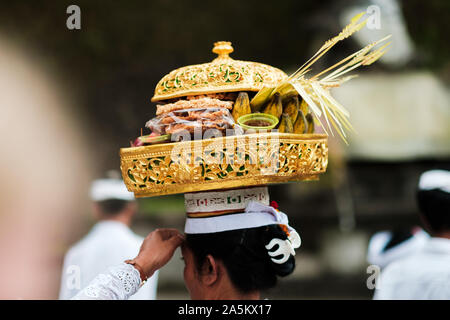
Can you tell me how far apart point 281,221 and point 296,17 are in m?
7.45

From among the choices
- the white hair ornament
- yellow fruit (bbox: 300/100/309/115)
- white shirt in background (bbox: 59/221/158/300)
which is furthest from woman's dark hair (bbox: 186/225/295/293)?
white shirt in background (bbox: 59/221/158/300)

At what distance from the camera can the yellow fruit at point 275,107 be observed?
6.63ft

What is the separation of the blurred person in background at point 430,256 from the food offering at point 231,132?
105 centimetres

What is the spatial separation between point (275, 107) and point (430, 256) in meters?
1.47

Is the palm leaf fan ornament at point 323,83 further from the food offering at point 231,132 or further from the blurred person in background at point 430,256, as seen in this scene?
the blurred person in background at point 430,256

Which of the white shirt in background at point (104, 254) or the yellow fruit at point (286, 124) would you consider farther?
the white shirt in background at point (104, 254)

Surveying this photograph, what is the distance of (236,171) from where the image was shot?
6.23 feet

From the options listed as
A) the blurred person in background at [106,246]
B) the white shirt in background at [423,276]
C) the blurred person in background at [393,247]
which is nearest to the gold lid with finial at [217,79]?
the white shirt in background at [423,276]

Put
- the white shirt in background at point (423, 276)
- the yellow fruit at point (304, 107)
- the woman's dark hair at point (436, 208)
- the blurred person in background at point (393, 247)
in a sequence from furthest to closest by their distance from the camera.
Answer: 1. the blurred person in background at point (393, 247)
2. the woman's dark hair at point (436, 208)
3. the white shirt in background at point (423, 276)
4. the yellow fruit at point (304, 107)

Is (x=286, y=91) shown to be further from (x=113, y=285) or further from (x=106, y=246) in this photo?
(x=106, y=246)

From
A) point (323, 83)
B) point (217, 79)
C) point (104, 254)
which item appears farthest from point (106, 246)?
point (323, 83)

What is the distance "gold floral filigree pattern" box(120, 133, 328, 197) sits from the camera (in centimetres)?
187

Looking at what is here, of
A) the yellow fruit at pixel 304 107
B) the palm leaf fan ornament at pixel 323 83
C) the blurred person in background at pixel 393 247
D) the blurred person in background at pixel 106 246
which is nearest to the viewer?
the palm leaf fan ornament at pixel 323 83

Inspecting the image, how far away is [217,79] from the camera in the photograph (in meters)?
2.07
